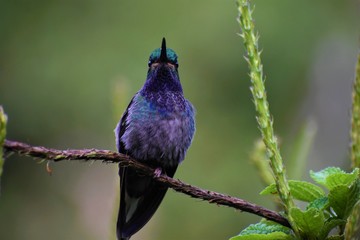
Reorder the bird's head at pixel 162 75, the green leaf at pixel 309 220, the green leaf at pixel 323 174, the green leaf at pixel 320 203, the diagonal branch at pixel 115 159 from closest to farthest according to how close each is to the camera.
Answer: the diagonal branch at pixel 115 159 < the green leaf at pixel 309 220 < the green leaf at pixel 320 203 < the green leaf at pixel 323 174 < the bird's head at pixel 162 75

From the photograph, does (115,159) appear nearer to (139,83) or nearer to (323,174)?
(323,174)

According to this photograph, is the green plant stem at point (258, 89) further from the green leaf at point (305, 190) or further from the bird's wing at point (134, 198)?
the bird's wing at point (134, 198)

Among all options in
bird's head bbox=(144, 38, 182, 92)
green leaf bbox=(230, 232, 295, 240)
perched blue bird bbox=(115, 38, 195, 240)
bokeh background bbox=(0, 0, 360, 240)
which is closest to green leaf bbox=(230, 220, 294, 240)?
green leaf bbox=(230, 232, 295, 240)

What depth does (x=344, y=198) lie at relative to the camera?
149 centimetres

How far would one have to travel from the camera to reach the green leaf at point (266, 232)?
4.82 feet

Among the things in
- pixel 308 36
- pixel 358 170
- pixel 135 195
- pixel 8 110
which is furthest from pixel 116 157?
pixel 308 36

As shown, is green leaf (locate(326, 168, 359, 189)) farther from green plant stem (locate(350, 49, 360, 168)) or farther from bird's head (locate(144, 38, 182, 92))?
bird's head (locate(144, 38, 182, 92))

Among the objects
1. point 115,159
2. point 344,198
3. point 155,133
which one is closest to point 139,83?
point 155,133

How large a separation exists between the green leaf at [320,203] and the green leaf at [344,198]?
23 mm

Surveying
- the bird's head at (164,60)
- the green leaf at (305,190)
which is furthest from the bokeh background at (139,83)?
the green leaf at (305,190)

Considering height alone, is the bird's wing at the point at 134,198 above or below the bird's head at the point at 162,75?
below

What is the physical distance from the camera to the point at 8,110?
12625 millimetres

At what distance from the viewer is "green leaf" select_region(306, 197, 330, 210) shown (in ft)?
5.00

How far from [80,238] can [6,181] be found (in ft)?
7.71
